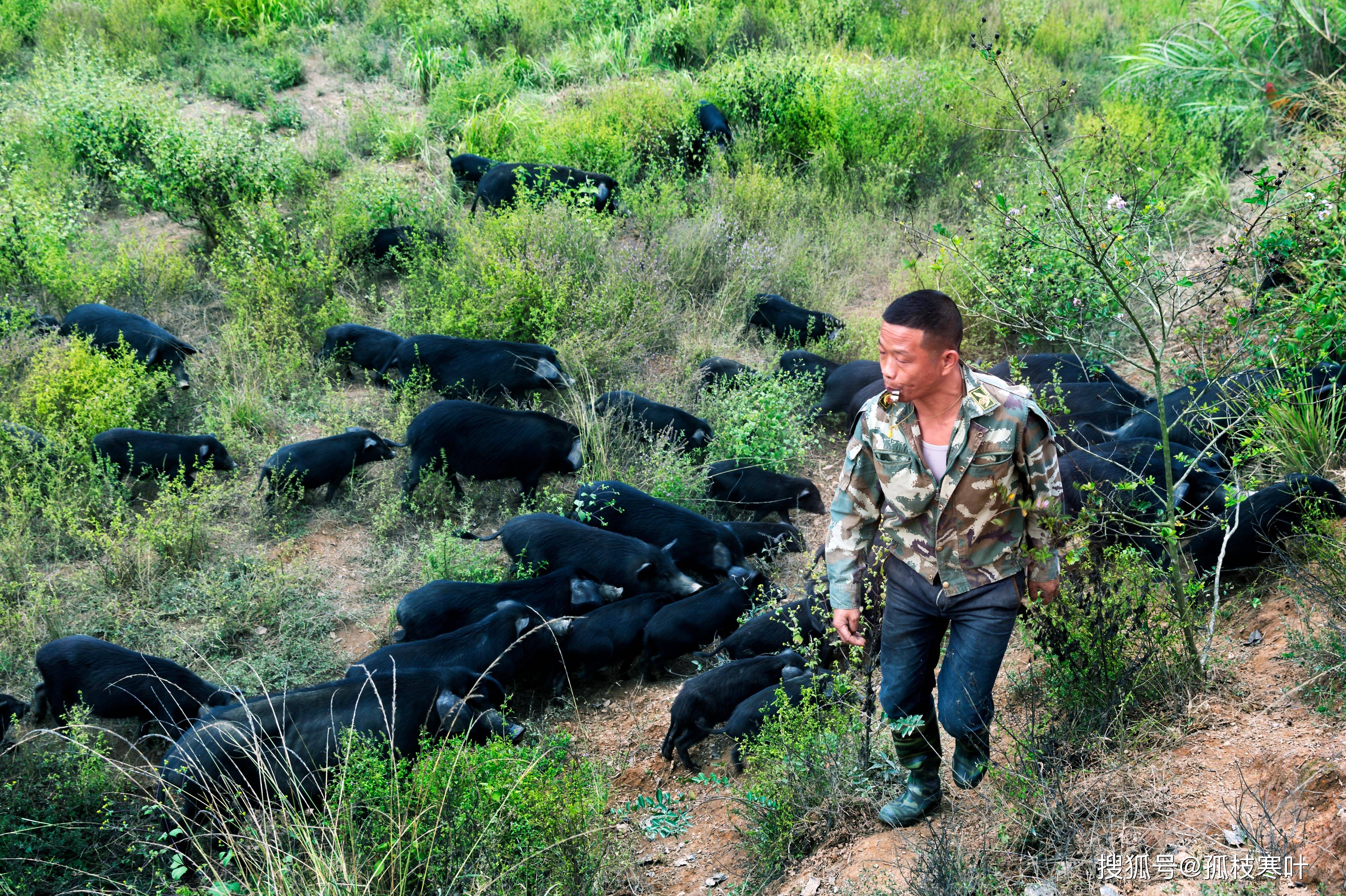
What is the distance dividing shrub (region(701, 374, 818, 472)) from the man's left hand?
3515 mm

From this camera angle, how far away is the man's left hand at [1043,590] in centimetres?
329

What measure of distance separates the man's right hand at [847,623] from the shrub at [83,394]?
5565 mm

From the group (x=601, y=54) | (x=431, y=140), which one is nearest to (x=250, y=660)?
(x=431, y=140)

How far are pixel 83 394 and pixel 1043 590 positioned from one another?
6.64m

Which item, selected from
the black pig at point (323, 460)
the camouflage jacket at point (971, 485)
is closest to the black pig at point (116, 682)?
the black pig at point (323, 460)

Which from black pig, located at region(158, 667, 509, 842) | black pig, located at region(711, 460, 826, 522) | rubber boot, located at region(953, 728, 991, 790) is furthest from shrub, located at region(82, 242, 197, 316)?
rubber boot, located at region(953, 728, 991, 790)

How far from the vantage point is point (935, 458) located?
316cm

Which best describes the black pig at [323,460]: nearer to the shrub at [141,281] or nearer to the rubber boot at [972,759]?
the shrub at [141,281]

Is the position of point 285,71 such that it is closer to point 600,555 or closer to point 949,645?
point 600,555

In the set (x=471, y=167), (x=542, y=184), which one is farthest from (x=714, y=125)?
(x=471, y=167)

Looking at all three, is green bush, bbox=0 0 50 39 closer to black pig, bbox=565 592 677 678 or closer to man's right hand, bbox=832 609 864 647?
black pig, bbox=565 592 677 678

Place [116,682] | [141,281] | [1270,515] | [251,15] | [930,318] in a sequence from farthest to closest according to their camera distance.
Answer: [251,15] < [141,281] < [1270,515] < [116,682] < [930,318]

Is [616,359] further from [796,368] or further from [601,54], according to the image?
[601,54]

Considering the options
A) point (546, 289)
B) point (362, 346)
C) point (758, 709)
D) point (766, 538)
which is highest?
point (546, 289)
